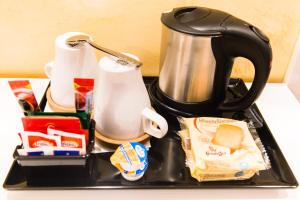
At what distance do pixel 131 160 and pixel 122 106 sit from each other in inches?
4.3

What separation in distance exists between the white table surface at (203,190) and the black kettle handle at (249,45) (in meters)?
0.17

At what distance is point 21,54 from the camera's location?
0.85 meters

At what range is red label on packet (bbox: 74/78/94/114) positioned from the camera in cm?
57

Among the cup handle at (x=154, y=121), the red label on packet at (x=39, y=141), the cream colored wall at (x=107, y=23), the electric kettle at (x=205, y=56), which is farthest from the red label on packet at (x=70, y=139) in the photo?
the cream colored wall at (x=107, y=23)

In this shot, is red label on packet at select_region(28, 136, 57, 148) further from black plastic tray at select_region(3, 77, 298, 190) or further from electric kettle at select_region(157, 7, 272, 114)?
electric kettle at select_region(157, 7, 272, 114)

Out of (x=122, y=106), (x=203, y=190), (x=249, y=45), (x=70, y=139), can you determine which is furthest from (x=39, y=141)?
(x=249, y=45)

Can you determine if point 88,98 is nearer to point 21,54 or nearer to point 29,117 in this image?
point 29,117

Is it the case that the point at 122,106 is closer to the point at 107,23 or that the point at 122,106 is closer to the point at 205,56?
the point at 205,56

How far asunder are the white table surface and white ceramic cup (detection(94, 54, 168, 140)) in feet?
0.41

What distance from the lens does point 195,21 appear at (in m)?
0.63

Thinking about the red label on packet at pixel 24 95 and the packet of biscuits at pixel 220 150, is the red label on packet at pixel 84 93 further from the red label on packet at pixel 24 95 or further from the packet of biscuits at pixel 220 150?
the packet of biscuits at pixel 220 150

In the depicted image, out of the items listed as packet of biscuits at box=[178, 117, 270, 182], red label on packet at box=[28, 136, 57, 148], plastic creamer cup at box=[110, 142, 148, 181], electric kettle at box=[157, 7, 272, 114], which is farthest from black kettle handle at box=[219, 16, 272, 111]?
red label on packet at box=[28, 136, 57, 148]

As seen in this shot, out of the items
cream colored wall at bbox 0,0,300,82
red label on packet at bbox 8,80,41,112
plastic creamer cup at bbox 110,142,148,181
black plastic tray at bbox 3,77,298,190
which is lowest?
black plastic tray at bbox 3,77,298,190

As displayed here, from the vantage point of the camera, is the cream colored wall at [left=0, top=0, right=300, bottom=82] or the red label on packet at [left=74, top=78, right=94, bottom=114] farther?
the cream colored wall at [left=0, top=0, right=300, bottom=82]
